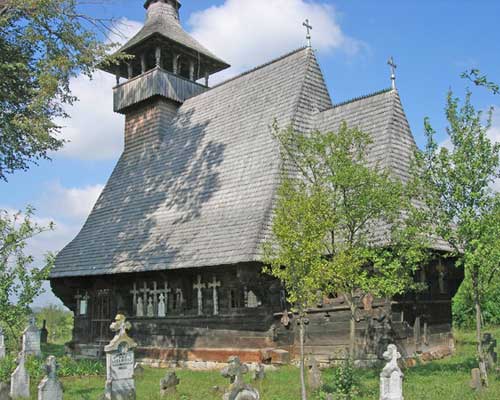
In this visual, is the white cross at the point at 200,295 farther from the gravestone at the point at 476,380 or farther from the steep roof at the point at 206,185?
Result: the gravestone at the point at 476,380

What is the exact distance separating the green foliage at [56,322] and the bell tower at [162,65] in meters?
14.7

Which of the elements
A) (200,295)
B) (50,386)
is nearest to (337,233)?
(200,295)

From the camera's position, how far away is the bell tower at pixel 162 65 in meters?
21.7

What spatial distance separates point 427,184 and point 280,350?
18.0 feet

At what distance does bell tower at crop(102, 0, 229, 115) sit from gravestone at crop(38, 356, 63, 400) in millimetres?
13846

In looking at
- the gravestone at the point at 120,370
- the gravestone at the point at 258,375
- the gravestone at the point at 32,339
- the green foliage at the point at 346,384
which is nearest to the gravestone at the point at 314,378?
the green foliage at the point at 346,384

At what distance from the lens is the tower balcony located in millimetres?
21484

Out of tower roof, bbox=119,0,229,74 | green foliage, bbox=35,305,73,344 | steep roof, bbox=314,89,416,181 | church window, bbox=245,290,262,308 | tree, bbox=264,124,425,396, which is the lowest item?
green foliage, bbox=35,305,73,344

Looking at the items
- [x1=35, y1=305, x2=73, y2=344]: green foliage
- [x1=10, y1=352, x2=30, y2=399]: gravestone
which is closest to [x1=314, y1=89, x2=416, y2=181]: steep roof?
[x1=10, y1=352, x2=30, y2=399]: gravestone

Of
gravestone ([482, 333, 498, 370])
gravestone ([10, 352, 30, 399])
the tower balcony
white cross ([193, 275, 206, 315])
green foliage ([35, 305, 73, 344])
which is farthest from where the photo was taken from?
green foliage ([35, 305, 73, 344])

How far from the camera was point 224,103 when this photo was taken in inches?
763

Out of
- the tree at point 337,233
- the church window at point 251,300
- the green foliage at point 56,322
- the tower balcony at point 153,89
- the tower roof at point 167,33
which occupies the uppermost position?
the tower roof at point 167,33

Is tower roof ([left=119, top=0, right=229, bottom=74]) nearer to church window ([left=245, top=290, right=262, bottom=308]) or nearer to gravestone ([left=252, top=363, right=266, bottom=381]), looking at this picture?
church window ([left=245, top=290, right=262, bottom=308])

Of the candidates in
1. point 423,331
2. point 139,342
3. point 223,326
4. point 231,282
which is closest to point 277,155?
point 231,282
